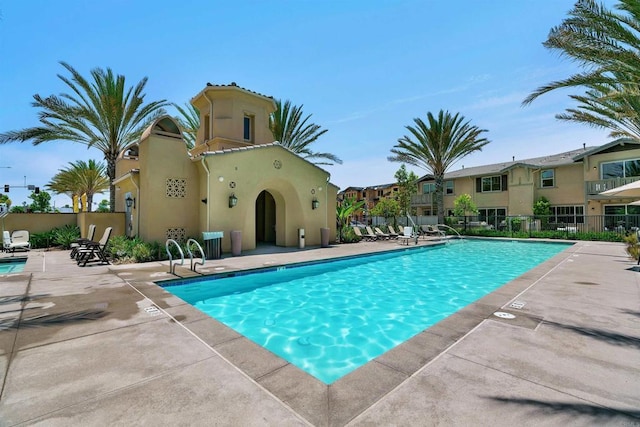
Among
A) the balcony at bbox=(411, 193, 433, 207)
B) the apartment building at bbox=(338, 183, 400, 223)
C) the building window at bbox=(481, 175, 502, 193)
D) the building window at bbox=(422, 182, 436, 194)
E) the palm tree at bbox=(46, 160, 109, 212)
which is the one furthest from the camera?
the apartment building at bbox=(338, 183, 400, 223)

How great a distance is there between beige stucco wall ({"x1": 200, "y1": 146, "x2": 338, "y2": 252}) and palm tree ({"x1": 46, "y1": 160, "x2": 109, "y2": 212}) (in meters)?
27.7

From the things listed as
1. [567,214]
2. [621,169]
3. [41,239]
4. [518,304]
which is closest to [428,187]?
[567,214]

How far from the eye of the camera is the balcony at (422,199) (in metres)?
38.4

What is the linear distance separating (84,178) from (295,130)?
2600 cm

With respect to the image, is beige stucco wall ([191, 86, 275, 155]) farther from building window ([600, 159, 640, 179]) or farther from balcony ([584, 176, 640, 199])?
building window ([600, 159, 640, 179])

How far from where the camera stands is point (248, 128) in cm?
1823

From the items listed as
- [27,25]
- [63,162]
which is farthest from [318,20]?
[63,162]

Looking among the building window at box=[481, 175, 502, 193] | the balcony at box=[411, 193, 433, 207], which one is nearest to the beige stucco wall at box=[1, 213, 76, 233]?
the balcony at box=[411, 193, 433, 207]

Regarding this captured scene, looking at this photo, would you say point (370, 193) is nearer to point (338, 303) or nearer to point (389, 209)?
point (389, 209)

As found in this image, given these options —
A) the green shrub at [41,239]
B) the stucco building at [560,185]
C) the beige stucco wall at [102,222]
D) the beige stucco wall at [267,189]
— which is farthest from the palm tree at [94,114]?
the stucco building at [560,185]

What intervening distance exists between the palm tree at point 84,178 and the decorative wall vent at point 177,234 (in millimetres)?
26468

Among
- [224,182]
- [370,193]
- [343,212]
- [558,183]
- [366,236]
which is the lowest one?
[366,236]

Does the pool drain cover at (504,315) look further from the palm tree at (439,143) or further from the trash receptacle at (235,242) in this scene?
the palm tree at (439,143)

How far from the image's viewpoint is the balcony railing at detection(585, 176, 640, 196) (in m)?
24.8
